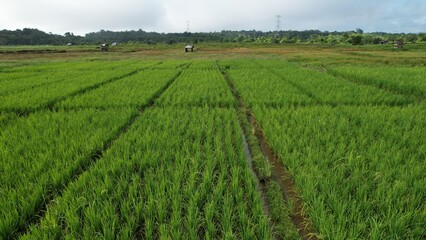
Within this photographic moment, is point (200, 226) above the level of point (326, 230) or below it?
below

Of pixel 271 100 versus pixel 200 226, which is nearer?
pixel 200 226

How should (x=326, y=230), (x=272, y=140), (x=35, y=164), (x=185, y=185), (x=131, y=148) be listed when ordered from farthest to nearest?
(x=272, y=140), (x=131, y=148), (x=35, y=164), (x=185, y=185), (x=326, y=230)

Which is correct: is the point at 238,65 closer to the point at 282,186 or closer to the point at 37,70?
the point at 37,70

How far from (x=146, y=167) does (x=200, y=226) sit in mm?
1134

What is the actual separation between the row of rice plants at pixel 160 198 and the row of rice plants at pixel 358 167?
547 millimetres

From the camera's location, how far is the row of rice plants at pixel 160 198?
6.37ft

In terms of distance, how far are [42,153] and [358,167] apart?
3.77 meters

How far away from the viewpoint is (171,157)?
3227 millimetres

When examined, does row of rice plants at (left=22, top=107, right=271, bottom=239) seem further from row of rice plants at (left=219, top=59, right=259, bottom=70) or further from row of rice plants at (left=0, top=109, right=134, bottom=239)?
row of rice plants at (left=219, top=59, right=259, bottom=70)

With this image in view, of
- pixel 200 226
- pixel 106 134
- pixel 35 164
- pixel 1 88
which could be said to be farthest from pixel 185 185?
pixel 1 88

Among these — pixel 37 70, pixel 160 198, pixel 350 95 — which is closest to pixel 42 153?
pixel 160 198

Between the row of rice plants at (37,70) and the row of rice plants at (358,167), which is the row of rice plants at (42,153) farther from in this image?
the row of rice plants at (37,70)

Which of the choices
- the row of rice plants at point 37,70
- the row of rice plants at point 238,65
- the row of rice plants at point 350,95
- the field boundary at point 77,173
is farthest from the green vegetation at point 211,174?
the row of rice plants at point 238,65

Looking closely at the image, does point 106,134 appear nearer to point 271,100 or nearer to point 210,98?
point 210,98
